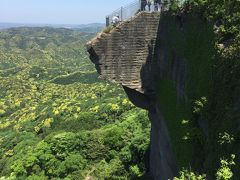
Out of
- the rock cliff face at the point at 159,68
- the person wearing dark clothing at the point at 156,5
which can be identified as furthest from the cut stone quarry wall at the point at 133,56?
the person wearing dark clothing at the point at 156,5

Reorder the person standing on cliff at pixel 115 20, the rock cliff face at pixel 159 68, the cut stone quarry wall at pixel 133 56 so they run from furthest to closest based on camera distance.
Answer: the person standing on cliff at pixel 115 20
the cut stone quarry wall at pixel 133 56
the rock cliff face at pixel 159 68

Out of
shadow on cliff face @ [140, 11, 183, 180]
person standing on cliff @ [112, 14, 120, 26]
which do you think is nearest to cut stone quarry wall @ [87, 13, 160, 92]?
shadow on cliff face @ [140, 11, 183, 180]

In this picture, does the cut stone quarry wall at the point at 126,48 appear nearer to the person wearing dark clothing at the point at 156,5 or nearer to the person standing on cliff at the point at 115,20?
the person wearing dark clothing at the point at 156,5

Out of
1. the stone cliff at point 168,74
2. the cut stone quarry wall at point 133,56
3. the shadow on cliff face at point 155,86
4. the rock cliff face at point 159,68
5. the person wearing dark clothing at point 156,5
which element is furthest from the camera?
the cut stone quarry wall at point 133,56

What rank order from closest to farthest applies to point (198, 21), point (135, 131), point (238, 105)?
point (238, 105)
point (198, 21)
point (135, 131)

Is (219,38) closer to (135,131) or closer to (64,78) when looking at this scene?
(135,131)

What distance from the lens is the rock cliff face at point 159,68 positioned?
1986 centimetres

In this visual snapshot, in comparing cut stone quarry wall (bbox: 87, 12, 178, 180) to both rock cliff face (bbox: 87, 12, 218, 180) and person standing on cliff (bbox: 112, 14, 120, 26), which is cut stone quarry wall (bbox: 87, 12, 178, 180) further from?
person standing on cliff (bbox: 112, 14, 120, 26)

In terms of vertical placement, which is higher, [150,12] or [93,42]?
[150,12]

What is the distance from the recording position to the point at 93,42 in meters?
25.1

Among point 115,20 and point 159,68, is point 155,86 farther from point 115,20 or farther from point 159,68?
point 115,20

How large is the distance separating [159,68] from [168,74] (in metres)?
1.89

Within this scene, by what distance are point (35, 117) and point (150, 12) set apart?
82.2 metres

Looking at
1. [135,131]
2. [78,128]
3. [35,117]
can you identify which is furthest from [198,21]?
[35,117]
